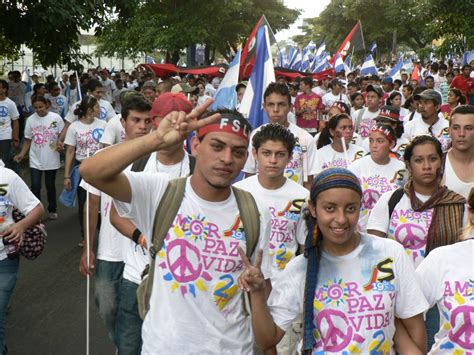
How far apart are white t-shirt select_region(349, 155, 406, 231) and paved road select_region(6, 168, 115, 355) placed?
2.42 meters

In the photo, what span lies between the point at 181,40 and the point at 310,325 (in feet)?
95.4

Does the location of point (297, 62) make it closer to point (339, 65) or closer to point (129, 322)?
point (339, 65)

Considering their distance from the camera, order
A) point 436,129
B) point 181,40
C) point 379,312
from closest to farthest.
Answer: point 379,312 < point 436,129 < point 181,40

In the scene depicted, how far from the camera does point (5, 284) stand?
4.89 meters

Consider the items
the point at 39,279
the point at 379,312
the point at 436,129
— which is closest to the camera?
the point at 379,312

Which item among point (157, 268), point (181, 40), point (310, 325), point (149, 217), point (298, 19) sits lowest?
point (310, 325)

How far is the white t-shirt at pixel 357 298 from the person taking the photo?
3.01 meters

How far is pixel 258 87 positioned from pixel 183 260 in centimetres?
507

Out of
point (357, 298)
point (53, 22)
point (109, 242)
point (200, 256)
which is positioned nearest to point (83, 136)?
point (53, 22)

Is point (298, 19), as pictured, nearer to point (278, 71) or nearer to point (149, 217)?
point (278, 71)

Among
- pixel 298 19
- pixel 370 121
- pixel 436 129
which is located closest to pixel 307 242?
pixel 436 129

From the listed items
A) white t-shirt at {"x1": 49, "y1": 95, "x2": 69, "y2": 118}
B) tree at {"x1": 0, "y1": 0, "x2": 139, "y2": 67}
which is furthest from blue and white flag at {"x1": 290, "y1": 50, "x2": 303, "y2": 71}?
tree at {"x1": 0, "y1": 0, "x2": 139, "y2": 67}

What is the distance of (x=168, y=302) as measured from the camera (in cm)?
312

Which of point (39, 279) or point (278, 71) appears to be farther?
point (278, 71)
